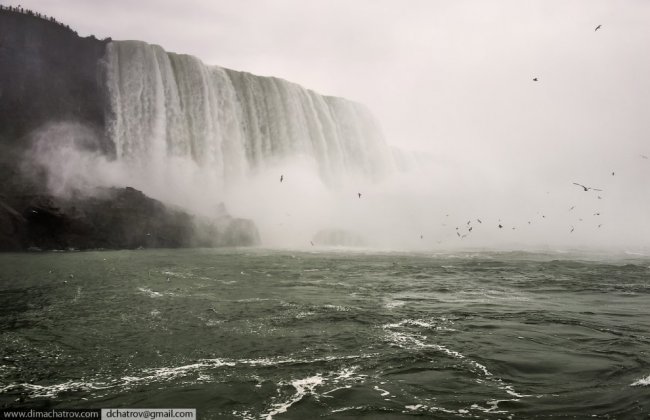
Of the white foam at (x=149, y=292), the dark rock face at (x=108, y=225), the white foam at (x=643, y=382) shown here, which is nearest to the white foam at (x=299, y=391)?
the white foam at (x=643, y=382)

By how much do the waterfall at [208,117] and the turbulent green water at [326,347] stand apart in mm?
26658

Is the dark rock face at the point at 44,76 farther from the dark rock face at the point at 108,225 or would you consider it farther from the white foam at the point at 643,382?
the white foam at the point at 643,382

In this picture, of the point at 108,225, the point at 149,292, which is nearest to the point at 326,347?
the point at 149,292

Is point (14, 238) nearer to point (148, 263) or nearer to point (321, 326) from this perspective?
point (148, 263)

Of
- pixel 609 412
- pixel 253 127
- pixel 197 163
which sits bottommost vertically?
pixel 609 412

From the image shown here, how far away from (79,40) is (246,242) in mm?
25887

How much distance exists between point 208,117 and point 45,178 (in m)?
15.2

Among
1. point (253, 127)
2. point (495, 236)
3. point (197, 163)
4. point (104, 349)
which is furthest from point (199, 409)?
point (495, 236)

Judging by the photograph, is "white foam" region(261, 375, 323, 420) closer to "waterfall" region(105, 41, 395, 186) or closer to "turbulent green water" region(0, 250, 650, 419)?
"turbulent green water" region(0, 250, 650, 419)

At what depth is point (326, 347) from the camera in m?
9.12

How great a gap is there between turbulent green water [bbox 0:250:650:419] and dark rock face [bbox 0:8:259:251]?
53.1 feet

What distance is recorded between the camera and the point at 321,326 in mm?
→ 10875

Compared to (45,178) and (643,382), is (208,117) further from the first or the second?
(643,382)

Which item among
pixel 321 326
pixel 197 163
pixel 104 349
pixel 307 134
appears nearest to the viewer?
pixel 104 349
